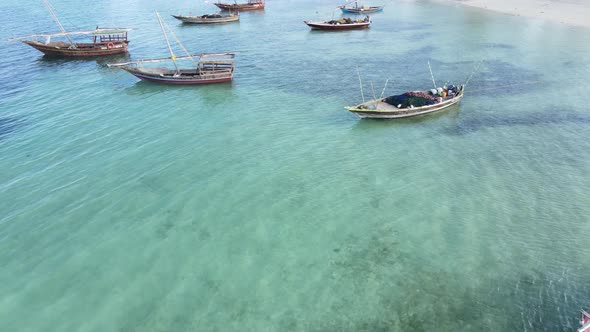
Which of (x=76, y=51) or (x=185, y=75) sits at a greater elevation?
(x=76, y=51)

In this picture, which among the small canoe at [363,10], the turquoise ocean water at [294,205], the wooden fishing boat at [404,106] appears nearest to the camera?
the turquoise ocean water at [294,205]

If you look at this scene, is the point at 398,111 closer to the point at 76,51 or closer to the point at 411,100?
the point at 411,100

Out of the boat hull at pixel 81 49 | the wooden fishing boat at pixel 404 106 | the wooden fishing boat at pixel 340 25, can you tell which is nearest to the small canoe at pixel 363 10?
the wooden fishing boat at pixel 340 25

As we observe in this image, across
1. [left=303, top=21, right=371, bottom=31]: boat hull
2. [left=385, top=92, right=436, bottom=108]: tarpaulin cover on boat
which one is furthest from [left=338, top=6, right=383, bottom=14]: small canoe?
[left=385, top=92, right=436, bottom=108]: tarpaulin cover on boat

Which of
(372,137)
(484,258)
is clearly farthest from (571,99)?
(484,258)

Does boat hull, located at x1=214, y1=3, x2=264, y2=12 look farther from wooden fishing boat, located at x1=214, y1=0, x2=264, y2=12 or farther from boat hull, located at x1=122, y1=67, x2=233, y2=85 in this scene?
boat hull, located at x1=122, y1=67, x2=233, y2=85

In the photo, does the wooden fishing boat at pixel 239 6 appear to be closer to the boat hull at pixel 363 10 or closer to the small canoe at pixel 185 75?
the boat hull at pixel 363 10

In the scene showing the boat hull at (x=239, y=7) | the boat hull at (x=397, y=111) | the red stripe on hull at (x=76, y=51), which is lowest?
the boat hull at (x=397, y=111)

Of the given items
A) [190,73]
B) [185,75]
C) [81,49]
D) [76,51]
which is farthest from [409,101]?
[76,51]
